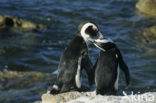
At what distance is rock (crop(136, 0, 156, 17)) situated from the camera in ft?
50.4

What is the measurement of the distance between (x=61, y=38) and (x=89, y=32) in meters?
5.80

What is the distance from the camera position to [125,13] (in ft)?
52.1

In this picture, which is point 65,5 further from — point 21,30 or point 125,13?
point 21,30

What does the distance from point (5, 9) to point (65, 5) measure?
2603mm

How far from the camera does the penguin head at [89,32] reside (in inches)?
290

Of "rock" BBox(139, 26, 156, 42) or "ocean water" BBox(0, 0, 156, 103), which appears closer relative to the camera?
"ocean water" BBox(0, 0, 156, 103)

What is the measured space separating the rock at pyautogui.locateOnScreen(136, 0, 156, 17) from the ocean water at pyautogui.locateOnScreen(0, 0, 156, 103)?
31 centimetres

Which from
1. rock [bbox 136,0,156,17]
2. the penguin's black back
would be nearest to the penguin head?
the penguin's black back

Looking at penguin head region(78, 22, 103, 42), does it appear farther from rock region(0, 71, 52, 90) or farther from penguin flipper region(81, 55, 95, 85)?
rock region(0, 71, 52, 90)

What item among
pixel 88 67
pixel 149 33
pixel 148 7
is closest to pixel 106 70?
pixel 88 67

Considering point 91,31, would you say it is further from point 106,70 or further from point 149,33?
point 149,33

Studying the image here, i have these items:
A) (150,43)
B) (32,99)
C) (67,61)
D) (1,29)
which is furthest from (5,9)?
(67,61)

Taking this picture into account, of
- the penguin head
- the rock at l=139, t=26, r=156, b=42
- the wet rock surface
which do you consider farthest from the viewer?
the rock at l=139, t=26, r=156, b=42

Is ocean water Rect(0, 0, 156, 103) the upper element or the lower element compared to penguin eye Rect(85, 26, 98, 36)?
lower
